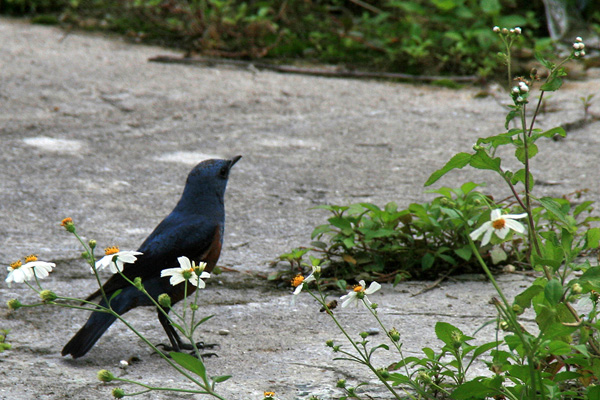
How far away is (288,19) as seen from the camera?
7129mm

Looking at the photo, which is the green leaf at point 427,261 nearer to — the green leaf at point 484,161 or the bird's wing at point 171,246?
the bird's wing at point 171,246

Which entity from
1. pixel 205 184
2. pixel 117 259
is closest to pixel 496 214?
pixel 117 259

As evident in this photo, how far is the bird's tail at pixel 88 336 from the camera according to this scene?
246cm

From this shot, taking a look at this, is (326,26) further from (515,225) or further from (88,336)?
(515,225)

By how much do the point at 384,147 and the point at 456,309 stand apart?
206cm

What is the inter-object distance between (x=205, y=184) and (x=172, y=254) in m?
0.39

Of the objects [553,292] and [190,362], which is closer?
[553,292]

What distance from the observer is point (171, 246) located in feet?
9.14

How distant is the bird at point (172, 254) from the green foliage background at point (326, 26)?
355 centimetres

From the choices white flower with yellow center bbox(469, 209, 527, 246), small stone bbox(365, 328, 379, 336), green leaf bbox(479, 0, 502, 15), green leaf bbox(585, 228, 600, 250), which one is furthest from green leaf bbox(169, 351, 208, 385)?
green leaf bbox(479, 0, 502, 15)

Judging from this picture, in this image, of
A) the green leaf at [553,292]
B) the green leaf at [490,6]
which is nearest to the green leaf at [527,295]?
the green leaf at [553,292]

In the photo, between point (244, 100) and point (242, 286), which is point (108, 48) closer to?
point (244, 100)

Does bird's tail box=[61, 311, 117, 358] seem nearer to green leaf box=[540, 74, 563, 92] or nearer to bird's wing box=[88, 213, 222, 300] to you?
bird's wing box=[88, 213, 222, 300]

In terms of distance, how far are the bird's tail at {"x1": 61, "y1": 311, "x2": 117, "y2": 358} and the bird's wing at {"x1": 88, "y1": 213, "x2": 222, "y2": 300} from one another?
0.63 feet
